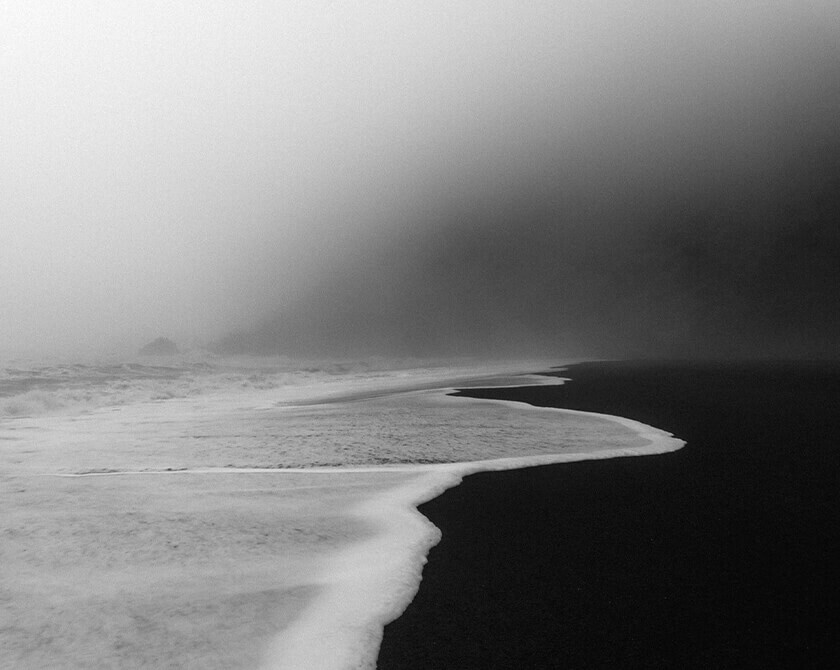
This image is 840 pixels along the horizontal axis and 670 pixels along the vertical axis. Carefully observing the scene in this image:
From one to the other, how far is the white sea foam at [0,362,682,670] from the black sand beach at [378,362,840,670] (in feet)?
1.08

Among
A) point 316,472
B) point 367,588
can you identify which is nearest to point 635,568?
point 367,588

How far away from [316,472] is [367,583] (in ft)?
12.1

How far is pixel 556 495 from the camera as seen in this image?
616cm

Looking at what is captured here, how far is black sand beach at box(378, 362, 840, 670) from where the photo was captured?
303 cm

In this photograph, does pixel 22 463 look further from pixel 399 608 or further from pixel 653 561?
pixel 653 561

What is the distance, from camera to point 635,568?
4.12 meters

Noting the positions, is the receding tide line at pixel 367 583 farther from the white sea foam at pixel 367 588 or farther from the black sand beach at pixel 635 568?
the black sand beach at pixel 635 568

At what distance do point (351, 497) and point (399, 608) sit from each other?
2.75m

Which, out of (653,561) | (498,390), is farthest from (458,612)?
(498,390)

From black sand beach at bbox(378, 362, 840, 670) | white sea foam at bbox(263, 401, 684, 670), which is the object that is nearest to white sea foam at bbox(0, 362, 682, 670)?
white sea foam at bbox(263, 401, 684, 670)

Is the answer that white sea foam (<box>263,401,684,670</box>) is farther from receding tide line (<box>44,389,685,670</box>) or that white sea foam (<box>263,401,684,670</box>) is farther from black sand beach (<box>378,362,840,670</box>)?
black sand beach (<box>378,362,840,670</box>)

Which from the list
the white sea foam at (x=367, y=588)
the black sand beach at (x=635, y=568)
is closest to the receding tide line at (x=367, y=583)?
the white sea foam at (x=367, y=588)

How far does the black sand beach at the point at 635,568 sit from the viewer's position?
3.03 metres

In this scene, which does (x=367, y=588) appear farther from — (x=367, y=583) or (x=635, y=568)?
(x=635, y=568)
